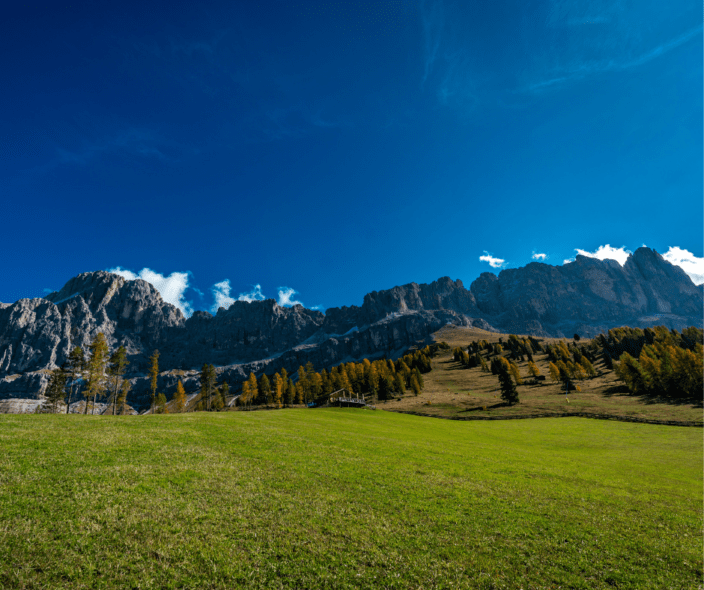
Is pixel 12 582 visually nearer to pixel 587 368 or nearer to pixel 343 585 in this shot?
pixel 343 585

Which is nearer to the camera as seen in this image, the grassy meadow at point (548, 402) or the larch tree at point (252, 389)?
the grassy meadow at point (548, 402)

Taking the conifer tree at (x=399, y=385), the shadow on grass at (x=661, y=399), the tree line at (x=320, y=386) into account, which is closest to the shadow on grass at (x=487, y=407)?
the shadow on grass at (x=661, y=399)

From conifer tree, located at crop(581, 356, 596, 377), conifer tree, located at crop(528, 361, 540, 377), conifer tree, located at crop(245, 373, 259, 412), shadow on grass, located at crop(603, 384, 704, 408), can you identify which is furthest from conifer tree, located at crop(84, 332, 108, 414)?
conifer tree, located at crop(581, 356, 596, 377)

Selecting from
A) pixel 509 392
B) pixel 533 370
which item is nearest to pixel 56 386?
pixel 509 392

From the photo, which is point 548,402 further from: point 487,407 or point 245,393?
point 245,393

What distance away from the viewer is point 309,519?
11836mm

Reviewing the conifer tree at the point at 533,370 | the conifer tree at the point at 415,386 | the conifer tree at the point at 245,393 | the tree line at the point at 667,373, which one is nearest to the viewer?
the tree line at the point at 667,373

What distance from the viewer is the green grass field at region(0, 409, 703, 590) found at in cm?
853

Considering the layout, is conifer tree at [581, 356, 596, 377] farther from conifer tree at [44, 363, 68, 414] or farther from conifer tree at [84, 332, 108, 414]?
conifer tree at [44, 363, 68, 414]

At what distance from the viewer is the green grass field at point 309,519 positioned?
8.53m

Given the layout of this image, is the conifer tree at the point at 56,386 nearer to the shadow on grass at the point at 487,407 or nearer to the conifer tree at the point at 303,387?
the conifer tree at the point at 303,387

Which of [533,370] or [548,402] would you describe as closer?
[548,402]

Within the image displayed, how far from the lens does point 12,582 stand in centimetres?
712

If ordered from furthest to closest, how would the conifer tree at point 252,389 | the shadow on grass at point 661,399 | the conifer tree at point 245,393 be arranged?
A: the conifer tree at point 252,389 → the conifer tree at point 245,393 → the shadow on grass at point 661,399
